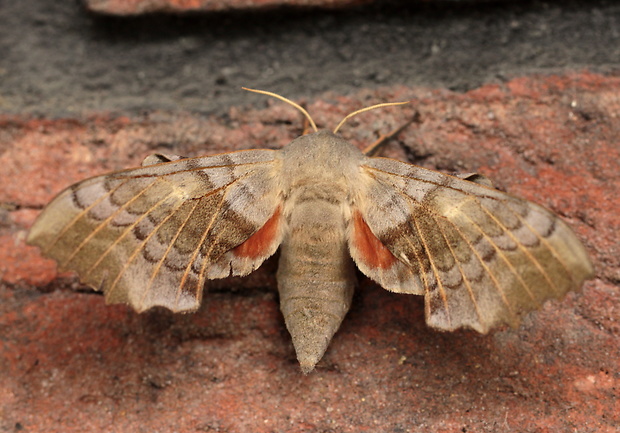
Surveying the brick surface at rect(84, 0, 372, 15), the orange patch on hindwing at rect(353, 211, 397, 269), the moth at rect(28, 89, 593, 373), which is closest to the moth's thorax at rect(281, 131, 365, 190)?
the moth at rect(28, 89, 593, 373)

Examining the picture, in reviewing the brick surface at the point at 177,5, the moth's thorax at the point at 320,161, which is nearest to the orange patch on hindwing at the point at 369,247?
the moth's thorax at the point at 320,161

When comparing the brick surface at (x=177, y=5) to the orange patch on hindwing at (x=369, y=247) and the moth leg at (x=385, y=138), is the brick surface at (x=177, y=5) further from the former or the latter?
the orange patch on hindwing at (x=369, y=247)

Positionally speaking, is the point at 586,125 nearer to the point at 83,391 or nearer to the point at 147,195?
the point at 147,195

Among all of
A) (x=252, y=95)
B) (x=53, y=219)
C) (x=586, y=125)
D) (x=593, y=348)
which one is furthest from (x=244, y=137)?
(x=593, y=348)

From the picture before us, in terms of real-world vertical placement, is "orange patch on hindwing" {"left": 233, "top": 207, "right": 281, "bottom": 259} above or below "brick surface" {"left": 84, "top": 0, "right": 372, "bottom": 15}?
below

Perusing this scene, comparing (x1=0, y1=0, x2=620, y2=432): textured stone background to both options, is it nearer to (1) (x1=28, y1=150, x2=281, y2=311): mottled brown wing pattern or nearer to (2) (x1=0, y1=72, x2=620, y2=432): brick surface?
(2) (x1=0, y1=72, x2=620, y2=432): brick surface

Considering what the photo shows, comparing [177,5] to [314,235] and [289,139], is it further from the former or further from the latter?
[314,235]

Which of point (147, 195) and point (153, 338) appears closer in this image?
point (147, 195)
